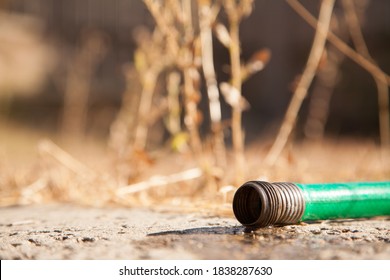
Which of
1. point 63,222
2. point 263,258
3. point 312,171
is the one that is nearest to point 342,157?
point 312,171

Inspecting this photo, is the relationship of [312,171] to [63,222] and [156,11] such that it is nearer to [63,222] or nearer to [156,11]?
[156,11]

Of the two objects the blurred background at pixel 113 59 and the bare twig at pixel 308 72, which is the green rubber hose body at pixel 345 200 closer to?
the bare twig at pixel 308 72

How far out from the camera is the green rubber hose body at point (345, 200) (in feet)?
6.16

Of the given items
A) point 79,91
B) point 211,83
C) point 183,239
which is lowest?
point 183,239

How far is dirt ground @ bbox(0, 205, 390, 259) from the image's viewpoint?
5.01ft

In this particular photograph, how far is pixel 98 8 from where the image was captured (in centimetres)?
679

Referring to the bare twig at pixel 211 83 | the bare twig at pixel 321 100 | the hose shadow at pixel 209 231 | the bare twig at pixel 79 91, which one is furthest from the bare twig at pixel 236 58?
the bare twig at pixel 79 91

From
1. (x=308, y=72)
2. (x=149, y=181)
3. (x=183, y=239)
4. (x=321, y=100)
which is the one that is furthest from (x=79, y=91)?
(x=183, y=239)

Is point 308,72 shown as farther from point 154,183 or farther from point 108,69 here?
point 108,69

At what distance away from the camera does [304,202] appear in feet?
6.00

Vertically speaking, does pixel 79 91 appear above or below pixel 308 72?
above

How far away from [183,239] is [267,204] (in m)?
0.23

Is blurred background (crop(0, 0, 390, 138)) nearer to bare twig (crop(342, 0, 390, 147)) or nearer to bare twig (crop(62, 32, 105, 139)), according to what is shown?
bare twig (crop(62, 32, 105, 139))
